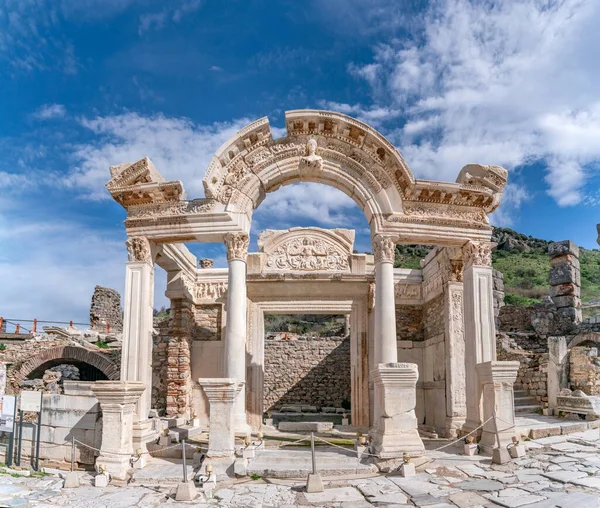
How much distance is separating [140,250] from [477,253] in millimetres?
7464

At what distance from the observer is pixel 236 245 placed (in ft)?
35.9

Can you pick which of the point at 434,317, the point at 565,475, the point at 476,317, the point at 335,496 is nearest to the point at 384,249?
the point at 476,317

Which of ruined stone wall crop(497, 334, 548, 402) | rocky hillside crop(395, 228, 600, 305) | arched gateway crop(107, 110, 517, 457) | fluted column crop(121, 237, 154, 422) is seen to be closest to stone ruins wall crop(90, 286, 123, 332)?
arched gateway crop(107, 110, 517, 457)

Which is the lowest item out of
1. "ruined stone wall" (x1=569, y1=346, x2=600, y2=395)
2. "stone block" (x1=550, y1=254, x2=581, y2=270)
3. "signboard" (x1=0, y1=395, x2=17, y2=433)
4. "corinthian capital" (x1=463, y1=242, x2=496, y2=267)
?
"signboard" (x1=0, y1=395, x2=17, y2=433)

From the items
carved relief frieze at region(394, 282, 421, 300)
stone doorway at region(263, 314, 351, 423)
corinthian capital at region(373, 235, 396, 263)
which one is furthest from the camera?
stone doorway at region(263, 314, 351, 423)

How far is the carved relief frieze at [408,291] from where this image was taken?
14.9 meters

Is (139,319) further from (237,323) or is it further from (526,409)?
(526,409)

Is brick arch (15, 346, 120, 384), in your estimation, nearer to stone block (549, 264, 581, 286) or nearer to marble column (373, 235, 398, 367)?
marble column (373, 235, 398, 367)

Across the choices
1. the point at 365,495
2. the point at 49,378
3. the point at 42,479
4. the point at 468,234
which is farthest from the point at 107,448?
the point at 49,378

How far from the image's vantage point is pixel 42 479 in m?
8.42

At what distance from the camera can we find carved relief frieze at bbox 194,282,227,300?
587 inches

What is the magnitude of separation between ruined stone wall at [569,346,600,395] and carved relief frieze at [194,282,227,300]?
32.9 feet

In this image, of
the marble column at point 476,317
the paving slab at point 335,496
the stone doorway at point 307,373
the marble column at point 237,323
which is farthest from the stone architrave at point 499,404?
the stone doorway at point 307,373

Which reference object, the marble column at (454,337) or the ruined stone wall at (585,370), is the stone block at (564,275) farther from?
the marble column at (454,337)
